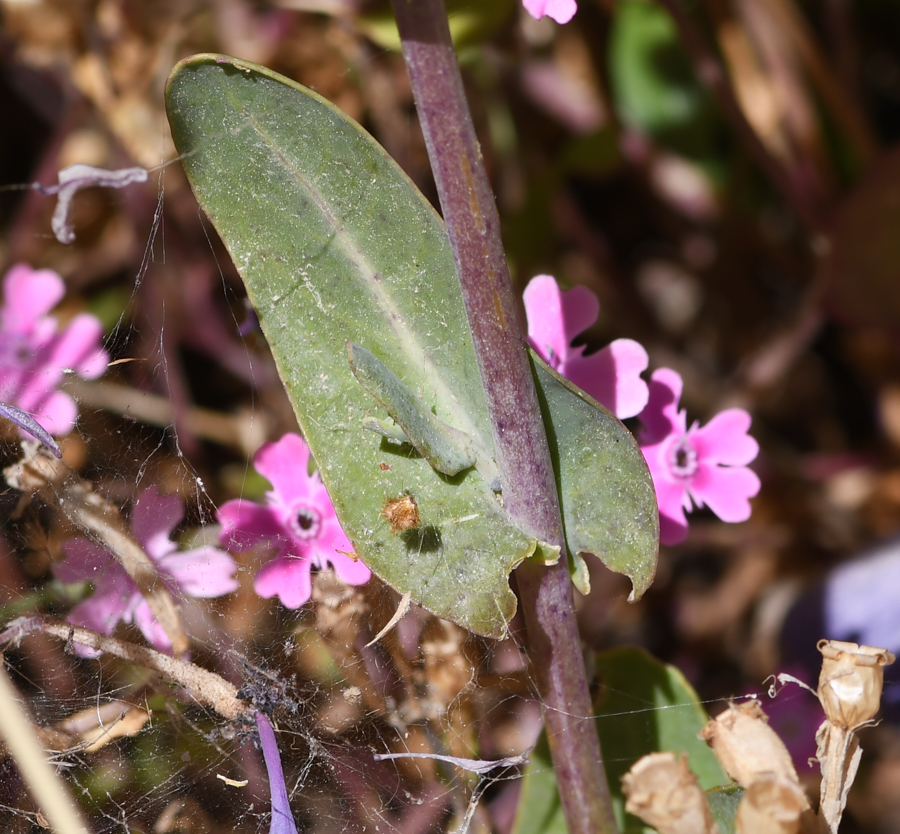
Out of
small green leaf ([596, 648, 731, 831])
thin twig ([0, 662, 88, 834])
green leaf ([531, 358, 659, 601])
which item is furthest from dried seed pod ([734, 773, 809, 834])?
thin twig ([0, 662, 88, 834])

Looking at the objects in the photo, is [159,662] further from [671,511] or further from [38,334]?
[38,334]

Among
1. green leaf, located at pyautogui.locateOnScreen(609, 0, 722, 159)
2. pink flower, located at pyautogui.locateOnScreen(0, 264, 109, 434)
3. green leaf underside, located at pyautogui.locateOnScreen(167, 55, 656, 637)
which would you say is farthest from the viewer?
green leaf, located at pyautogui.locateOnScreen(609, 0, 722, 159)

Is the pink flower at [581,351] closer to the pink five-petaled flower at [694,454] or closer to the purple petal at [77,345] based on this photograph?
the pink five-petaled flower at [694,454]

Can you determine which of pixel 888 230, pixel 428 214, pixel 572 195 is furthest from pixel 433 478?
pixel 572 195

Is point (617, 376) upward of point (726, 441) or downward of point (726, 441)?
upward

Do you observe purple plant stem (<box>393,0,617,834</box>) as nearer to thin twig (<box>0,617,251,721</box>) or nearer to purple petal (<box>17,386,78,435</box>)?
thin twig (<box>0,617,251,721</box>)

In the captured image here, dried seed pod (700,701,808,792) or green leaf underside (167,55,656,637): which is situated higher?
green leaf underside (167,55,656,637)

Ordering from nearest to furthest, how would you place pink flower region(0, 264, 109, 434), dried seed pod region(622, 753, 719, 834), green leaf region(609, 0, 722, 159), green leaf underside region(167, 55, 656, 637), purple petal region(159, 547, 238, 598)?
dried seed pod region(622, 753, 719, 834) < green leaf underside region(167, 55, 656, 637) < purple petal region(159, 547, 238, 598) < pink flower region(0, 264, 109, 434) < green leaf region(609, 0, 722, 159)

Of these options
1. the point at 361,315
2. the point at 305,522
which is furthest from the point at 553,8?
the point at 305,522
